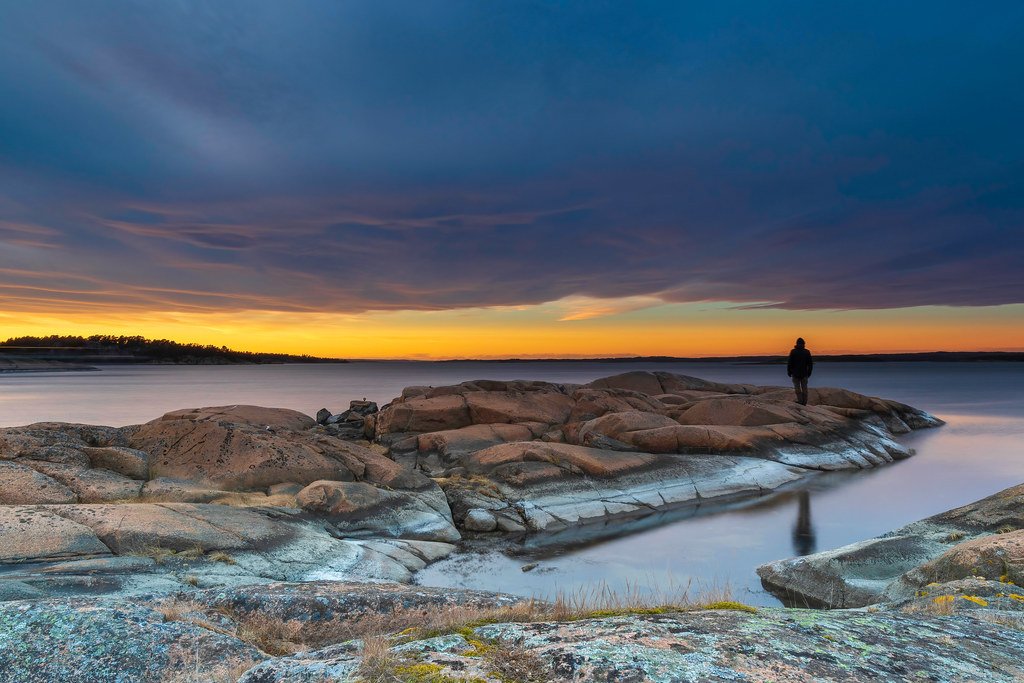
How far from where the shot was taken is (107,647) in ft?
14.6

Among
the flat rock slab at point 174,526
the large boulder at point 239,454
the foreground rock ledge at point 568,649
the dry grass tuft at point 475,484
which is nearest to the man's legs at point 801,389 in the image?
the dry grass tuft at point 475,484

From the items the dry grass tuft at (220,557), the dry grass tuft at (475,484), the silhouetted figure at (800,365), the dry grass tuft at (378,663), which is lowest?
the dry grass tuft at (475,484)

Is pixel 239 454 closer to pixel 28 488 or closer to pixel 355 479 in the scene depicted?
pixel 355 479

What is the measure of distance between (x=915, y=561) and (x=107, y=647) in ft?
37.4

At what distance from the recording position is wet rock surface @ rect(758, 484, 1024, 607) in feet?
26.5

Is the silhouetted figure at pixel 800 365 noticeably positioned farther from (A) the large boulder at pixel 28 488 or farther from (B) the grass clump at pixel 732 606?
(A) the large boulder at pixel 28 488

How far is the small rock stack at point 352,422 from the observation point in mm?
28966

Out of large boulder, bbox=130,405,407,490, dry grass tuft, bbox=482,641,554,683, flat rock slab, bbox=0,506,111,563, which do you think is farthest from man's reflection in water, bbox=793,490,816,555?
flat rock slab, bbox=0,506,111,563

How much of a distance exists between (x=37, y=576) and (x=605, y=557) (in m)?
10.3

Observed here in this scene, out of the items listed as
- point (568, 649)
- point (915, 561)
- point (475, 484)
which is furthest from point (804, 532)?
point (568, 649)

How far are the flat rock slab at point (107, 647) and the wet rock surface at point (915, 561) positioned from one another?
8302 millimetres

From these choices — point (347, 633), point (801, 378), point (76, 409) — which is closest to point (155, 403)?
point (76, 409)

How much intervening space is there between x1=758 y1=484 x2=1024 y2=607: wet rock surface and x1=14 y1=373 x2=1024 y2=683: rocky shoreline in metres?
0.05

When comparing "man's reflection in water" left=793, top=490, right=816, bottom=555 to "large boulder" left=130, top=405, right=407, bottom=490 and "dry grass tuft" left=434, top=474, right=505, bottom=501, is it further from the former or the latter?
"large boulder" left=130, top=405, right=407, bottom=490
